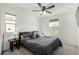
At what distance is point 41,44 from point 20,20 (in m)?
0.83

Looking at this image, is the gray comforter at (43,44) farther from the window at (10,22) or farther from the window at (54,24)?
the window at (10,22)

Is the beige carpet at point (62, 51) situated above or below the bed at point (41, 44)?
below

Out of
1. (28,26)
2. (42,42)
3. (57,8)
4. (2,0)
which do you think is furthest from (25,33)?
(57,8)

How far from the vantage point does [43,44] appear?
142cm

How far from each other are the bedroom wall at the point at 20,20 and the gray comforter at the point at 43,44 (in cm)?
31

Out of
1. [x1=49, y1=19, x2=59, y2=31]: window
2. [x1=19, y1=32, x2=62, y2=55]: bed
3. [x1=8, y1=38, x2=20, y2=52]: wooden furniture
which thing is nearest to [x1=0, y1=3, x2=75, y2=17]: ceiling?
[x1=49, y1=19, x2=59, y2=31]: window

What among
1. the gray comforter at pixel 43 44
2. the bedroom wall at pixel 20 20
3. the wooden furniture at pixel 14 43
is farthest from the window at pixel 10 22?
the gray comforter at pixel 43 44

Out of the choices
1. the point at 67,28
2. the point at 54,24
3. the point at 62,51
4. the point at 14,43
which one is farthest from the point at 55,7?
the point at 14,43

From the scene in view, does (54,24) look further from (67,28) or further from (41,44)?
(41,44)

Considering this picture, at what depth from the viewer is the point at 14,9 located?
1456mm

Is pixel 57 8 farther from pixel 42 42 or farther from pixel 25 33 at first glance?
pixel 25 33

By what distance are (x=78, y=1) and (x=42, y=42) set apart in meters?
1.21

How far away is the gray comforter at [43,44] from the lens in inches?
52.0

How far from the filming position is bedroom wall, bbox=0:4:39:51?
4.61 ft
